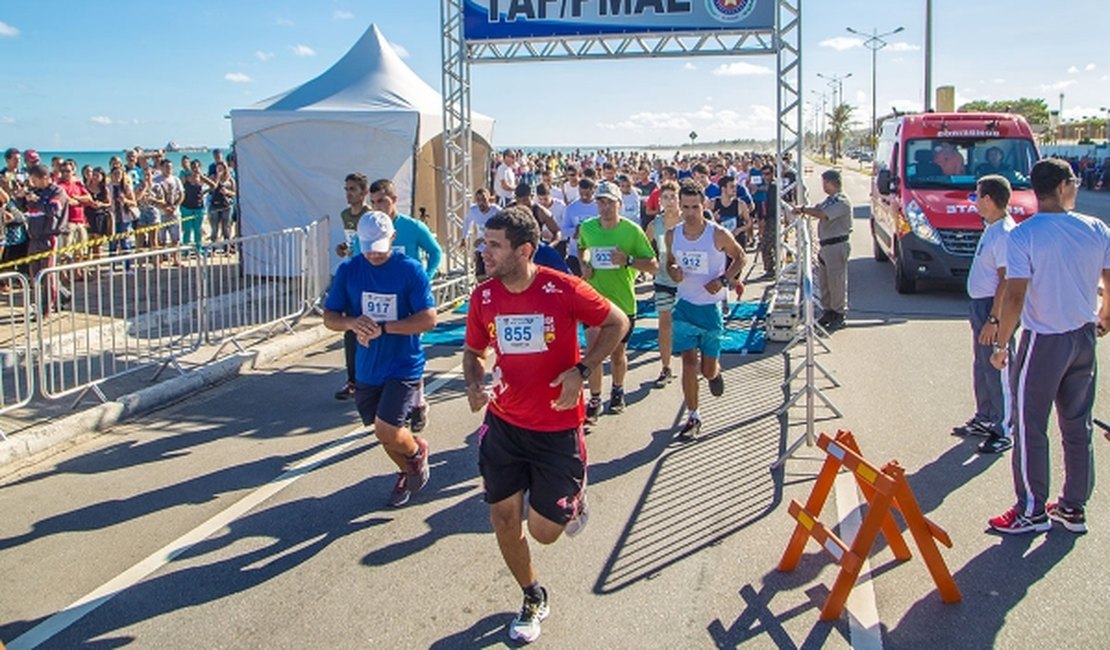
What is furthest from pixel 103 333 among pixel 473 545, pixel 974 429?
pixel 974 429

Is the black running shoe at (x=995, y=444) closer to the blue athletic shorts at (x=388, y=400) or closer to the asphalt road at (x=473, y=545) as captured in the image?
the asphalt road at (x=473, y=545)

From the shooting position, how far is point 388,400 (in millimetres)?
5531

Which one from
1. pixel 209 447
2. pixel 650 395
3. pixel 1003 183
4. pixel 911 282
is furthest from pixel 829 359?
pixel 209 447

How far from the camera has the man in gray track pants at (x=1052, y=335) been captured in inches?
188

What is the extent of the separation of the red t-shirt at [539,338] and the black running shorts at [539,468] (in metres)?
0.06

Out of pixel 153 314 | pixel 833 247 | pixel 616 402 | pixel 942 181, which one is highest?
pixel 942 181

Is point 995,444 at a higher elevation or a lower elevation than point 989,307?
lower

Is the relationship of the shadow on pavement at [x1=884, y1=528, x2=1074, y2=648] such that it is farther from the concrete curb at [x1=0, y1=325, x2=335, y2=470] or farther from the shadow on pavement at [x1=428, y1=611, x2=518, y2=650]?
the concrete curb at [x1=0, y1=325, x2=335, y2=470]

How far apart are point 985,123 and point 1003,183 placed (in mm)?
8909

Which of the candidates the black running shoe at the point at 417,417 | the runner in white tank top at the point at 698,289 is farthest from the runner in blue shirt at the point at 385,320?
the runner in white tank top at the point at 698,289

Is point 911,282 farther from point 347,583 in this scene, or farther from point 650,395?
point 347,583

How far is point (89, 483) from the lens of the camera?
6.29 meters

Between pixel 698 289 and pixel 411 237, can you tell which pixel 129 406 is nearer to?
pixel 411 237

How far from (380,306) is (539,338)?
188 cm
